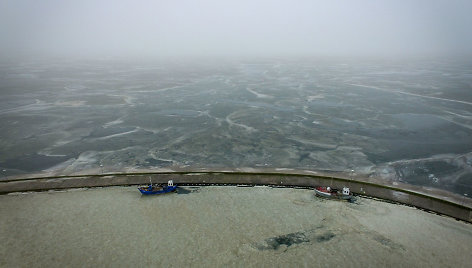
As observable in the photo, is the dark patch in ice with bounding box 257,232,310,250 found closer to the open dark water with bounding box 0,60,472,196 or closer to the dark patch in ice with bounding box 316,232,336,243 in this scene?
the dark patch in ice with bounding box 316,232,336,243

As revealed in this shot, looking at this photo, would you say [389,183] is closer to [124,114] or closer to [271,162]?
[271,162]

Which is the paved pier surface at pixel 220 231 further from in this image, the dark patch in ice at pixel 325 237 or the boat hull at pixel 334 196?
the boat hull at pixel 334 196

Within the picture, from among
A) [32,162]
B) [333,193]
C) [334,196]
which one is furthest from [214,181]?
[32,162]

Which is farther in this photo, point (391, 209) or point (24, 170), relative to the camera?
point (24, 170)

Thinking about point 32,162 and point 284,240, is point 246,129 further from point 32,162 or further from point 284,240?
point 32,162

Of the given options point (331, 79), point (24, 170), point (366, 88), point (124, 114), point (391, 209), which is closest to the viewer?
point (391, 209)

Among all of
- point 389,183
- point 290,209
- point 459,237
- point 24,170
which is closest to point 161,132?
point 24,170

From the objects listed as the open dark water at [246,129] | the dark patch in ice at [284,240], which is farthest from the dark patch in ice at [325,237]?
the open dark water at [246,129]
